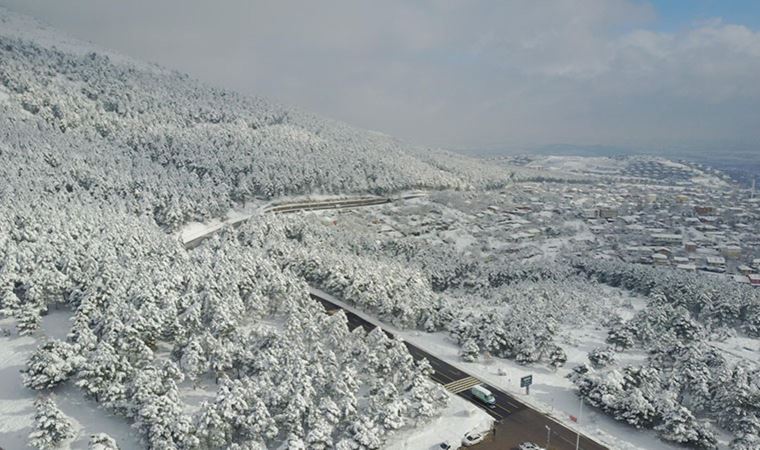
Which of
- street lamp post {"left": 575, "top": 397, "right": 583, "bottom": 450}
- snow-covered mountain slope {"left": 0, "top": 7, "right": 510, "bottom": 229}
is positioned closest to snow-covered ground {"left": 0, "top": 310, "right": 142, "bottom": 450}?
street lamp post {"left": 575, "top": 397, "right": 583, "bottom": 450}

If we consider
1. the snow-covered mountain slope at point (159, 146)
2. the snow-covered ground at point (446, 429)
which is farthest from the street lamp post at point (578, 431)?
the snow-covered mountain slope at point (159, 146)

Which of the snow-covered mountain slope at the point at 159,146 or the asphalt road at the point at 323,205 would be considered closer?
the snow-covered mountain slope at the point at 159,146

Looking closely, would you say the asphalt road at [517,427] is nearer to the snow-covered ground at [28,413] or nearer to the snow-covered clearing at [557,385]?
the snow-covered clearing at [557,385]

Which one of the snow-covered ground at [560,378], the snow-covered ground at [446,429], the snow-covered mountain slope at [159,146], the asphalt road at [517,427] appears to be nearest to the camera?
the snow-covered ground at [446,429]

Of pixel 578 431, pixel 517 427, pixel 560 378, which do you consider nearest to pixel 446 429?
pixel 517 427

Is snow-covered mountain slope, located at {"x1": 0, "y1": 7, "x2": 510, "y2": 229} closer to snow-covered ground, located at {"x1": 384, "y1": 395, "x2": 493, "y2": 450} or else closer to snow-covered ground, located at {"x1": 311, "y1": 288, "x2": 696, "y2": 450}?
snow-covered ground, located at {"x1": 311, "y1": 288, "x2": 696, "y2": 450}

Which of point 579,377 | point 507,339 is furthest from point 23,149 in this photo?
point 579,377

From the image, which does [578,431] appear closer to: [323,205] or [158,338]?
[158,338]
